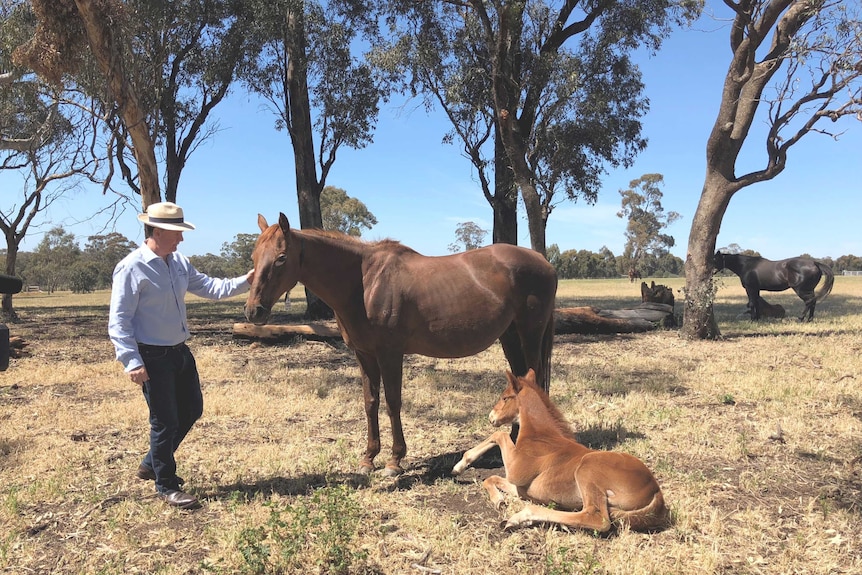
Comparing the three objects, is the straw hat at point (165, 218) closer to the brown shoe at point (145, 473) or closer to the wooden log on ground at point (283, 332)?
the brown shoe at point (145, 473)

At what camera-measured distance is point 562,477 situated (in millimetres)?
3752

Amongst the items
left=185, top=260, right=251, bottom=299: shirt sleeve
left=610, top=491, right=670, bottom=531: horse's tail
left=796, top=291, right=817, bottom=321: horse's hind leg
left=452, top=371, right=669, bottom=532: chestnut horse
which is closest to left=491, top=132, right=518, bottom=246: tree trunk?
left=796, top=291, right=817, bottom=321: horse's hind leg

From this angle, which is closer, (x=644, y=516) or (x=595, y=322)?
(x=644, y=516)

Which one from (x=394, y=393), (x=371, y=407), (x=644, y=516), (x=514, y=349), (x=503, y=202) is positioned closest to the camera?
(x=644, y=516)

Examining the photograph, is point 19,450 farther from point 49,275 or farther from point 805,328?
point 49,275

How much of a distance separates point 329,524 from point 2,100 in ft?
64.4

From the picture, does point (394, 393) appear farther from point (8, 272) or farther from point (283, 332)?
point (8, 272)

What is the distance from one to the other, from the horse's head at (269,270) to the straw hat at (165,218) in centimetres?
56

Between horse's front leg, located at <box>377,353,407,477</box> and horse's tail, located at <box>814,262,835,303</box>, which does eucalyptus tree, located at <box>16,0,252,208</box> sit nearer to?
horse's front leg, located at <box>377,353,407,477</box>

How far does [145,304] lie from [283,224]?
1151mm

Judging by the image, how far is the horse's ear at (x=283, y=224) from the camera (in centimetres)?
420

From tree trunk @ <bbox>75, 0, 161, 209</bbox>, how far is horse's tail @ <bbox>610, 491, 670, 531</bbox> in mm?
9774

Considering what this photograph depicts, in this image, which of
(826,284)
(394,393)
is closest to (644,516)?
(394,393)

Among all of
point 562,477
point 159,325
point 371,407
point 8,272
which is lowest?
point 562,477
